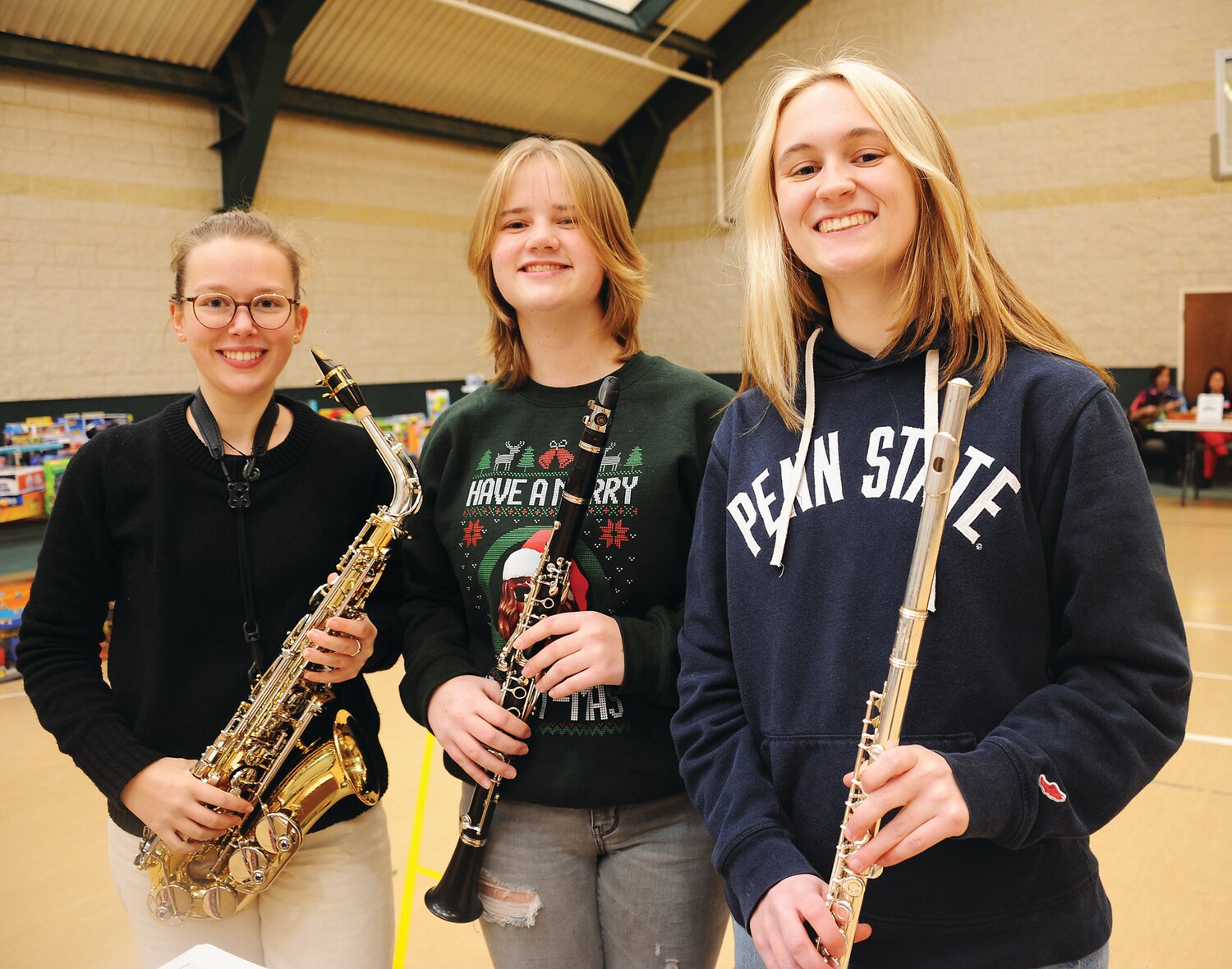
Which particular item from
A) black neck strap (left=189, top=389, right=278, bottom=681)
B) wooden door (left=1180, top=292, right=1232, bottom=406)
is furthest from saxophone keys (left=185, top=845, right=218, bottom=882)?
wooden door (left=1180, top=292, right=1232, bottom=406)

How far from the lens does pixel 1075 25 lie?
388 inches

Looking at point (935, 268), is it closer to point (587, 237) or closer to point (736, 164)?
point (587, 237)

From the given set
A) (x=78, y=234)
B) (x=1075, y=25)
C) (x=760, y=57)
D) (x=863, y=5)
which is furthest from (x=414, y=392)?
(x=1075, y=25)

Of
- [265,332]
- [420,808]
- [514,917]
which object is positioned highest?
[265,332]

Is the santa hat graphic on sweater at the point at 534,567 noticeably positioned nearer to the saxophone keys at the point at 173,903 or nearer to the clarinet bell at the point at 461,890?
the clarinet bell at the point at 461,890

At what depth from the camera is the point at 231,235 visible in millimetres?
1639

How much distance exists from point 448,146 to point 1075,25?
6.66 metres

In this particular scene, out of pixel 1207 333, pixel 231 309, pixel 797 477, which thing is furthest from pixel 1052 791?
pixel 1207 333

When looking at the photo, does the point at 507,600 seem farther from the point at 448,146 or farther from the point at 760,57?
the point at 760,57

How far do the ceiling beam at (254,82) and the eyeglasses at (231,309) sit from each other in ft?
21.8

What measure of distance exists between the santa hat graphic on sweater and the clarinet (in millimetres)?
41

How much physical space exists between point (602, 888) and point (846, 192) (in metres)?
1.09

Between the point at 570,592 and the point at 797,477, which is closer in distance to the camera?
the point at 797,477

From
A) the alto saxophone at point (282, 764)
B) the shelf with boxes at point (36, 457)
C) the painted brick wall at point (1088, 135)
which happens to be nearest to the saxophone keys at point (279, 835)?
the alto saxophone at point (282, 764)
